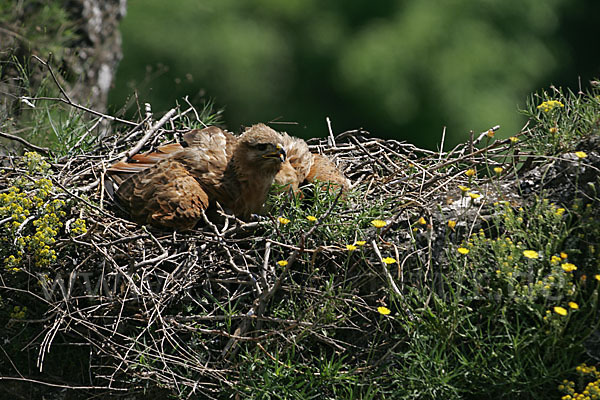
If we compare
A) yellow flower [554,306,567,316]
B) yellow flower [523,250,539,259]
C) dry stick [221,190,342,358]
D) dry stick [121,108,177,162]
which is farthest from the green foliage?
dry stick [121,108,177,162]

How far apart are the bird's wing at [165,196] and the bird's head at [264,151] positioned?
0.97 feet

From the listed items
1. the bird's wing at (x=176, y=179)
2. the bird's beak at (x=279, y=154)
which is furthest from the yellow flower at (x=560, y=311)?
the bird's wing at (x=176, y=179)

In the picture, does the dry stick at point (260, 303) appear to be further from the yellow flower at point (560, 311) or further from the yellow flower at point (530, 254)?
the yellow flower at point (560, 311)

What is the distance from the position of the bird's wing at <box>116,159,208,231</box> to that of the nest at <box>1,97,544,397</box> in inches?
3.1

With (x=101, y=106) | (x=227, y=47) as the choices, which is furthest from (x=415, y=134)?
(x=101, y=106)

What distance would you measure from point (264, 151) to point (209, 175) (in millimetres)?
323

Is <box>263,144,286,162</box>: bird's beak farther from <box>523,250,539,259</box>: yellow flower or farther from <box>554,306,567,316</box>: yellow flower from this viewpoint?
<box>554,306,567,316</box>: yellow flower

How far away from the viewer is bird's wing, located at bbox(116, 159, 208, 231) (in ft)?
10.8

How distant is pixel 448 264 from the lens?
111 inches

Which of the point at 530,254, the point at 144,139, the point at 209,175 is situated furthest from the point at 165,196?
the point at 530,254

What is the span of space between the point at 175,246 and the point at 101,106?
4.02 meters

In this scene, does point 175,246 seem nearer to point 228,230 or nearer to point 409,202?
point 228,230

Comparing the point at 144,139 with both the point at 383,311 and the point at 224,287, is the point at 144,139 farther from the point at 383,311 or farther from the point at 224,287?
the point at 383,311

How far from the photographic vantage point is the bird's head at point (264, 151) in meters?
3.38
